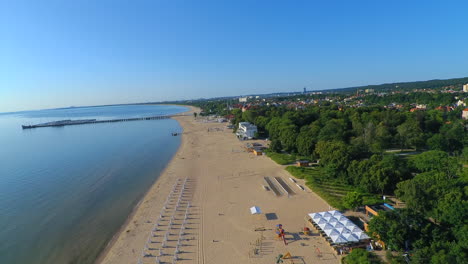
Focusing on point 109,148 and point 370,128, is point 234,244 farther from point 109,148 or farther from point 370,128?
point 109,148

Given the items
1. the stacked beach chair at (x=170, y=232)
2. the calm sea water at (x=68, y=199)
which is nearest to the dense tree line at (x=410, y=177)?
the stacked beach chair at (x=170, y=232)

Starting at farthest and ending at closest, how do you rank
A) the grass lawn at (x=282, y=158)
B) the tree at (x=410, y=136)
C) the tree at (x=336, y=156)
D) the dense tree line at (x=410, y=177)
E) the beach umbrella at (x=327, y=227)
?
the tree at (x=410, y=136), the grass lawn at (x=282, y=158), the tree at (x=336, y=156), the beach umbrella at (x=327, y=227), the dense tree line at (x=410, y=177)

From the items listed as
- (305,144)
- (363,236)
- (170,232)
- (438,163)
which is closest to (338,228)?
(363,236)

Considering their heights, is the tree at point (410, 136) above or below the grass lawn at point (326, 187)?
above

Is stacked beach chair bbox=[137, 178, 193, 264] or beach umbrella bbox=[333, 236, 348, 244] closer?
beach umbrella bbox=[333, 236, 348, 244]

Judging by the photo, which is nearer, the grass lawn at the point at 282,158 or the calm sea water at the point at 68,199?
the calm sea water at the point at 68,199

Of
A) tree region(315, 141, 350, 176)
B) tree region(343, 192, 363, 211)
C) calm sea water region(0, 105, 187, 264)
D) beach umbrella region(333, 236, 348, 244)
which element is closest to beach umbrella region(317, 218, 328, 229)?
beach umbrella region(333, 236, 348, 244)

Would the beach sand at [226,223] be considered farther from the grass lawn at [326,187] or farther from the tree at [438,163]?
the tree at [438,163]

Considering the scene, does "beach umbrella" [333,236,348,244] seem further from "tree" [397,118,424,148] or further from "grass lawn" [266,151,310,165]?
"tree" [397,118,424,148]
